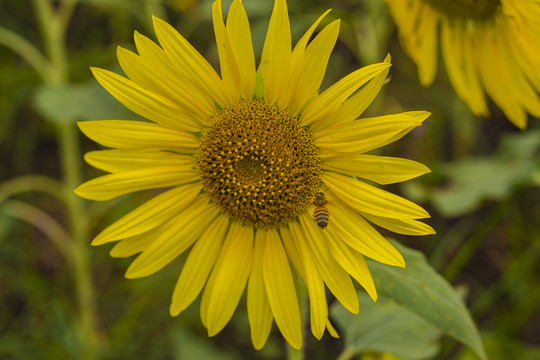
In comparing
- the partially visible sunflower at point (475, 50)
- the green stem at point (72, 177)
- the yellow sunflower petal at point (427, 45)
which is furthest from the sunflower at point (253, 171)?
the green stem at point (72, 177)

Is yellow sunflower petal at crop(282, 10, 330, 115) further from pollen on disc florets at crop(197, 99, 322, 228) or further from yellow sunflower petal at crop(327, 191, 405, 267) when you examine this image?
yellow sunflower petal at crop(327, 191, 405, 267)

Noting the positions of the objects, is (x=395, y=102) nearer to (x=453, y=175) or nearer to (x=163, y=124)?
(x=453, y=175)

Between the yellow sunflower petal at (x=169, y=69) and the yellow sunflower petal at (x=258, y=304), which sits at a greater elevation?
the yellow sunflower petal at (x=169, y=69)

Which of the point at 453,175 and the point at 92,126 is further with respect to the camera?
the point at 453,175

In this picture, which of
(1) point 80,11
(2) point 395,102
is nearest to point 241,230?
(2) point 395,102

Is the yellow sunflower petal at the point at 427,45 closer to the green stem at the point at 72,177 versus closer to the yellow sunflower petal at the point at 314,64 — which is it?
the yellow sunflower petal at the point at 314,64
